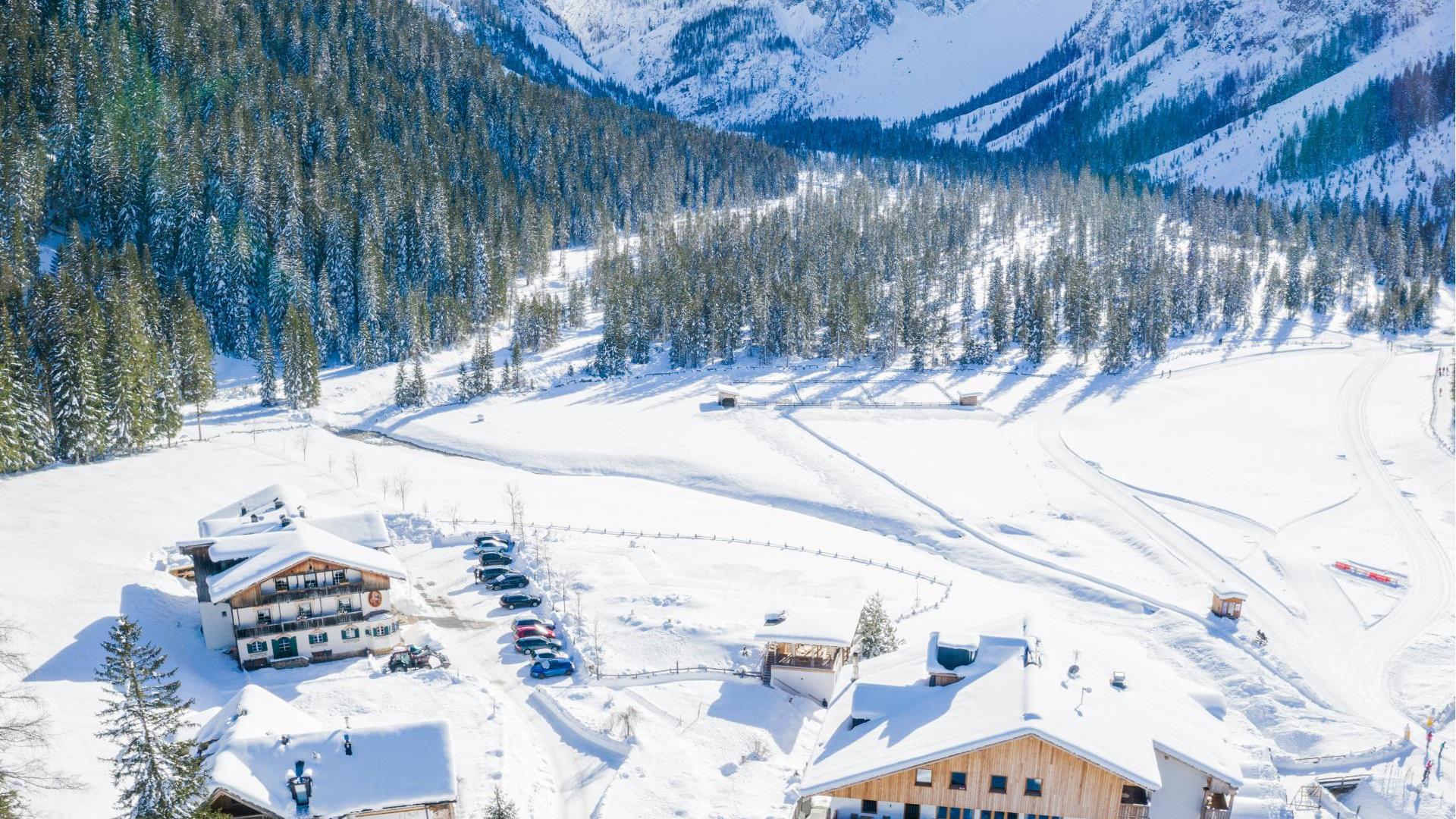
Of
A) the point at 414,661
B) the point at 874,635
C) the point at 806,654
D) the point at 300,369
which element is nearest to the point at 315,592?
the point at 414,661

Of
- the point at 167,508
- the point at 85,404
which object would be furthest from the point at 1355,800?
the point at 85,404

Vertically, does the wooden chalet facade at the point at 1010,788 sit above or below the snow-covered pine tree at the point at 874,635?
above

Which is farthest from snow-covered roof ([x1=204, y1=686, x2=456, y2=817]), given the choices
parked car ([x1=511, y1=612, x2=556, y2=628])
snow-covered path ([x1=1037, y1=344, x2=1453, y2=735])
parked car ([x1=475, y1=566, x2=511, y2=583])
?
snow-covered path ([x1=1037, y1=344, x2=1453, y2=735])

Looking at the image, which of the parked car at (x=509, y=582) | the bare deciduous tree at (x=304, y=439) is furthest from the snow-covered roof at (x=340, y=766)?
the bare deciduous tree at (x=304, y=439)

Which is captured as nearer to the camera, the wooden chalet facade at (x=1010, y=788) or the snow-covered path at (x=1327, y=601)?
the wooden chalet facade at (x=1010, y=788)

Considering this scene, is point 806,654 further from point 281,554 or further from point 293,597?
point 281,554

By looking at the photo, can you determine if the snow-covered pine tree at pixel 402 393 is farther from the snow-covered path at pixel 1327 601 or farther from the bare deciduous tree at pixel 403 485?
the snow-covered path at pixel 1327 601

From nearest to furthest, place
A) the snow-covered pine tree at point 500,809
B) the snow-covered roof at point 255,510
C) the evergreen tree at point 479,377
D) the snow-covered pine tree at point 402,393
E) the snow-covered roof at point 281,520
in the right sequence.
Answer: the snow-covered pine tree at point 500,809 → the snow-covered roof at point 281,520 → the snow-covered roof at point 255,510 → the snow-covered pine tree at point 402,393 → the evergreen tree at point 479,377
